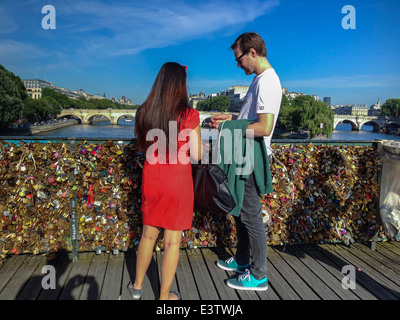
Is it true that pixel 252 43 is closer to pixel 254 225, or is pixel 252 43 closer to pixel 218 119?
pixel 218 119

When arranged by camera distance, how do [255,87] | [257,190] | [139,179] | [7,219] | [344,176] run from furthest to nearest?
[344,176] < [139,179] < [7,219] < [257,190] < [255,87]

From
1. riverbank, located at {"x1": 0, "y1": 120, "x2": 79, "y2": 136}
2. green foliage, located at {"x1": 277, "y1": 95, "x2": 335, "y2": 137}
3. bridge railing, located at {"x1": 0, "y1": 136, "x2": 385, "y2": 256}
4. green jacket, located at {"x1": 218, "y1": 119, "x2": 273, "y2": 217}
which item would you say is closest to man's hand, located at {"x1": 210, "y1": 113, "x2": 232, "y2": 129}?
green jacket, located at {"x1": 218, "y1": 119, "x2": 273, "y2": 217}

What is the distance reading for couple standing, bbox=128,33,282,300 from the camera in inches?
83.9

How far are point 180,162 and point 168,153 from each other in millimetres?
102

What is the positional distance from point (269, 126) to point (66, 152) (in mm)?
1897

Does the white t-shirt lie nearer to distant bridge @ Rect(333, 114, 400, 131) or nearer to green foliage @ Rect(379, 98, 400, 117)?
distant bridge @ Rect(333, 114, 400, 131)

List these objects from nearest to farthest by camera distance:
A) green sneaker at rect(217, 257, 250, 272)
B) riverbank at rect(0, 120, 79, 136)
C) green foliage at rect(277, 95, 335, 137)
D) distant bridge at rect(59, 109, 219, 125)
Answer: green sneaker at rect(217, 257, 250, 272), riverbank at rect(0, 120, 79, 136), green foliage at rect(277, 95, 335, 137), distant bridge at rect(59, 109, 219, 125)

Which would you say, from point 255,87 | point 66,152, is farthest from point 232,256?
point 66,152

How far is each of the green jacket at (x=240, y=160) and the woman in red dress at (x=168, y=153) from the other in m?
0.41

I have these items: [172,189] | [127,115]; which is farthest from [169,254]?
[127,115]

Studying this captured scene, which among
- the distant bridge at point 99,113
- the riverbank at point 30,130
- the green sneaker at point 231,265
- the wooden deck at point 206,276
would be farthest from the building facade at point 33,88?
the green sneaker at point 231,265

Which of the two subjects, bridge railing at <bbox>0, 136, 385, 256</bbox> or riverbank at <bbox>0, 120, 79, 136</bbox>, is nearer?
bridge railing at <bbox>0, 136, 385, 256</bbox>
